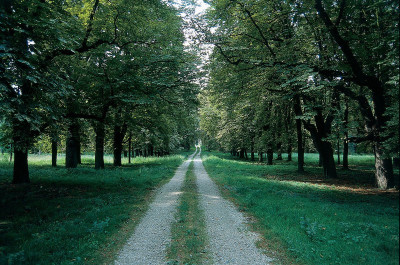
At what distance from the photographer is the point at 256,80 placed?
550 inches

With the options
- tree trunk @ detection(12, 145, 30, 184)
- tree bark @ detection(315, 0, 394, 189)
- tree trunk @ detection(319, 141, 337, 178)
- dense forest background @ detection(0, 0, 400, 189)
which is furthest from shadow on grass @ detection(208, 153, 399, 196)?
tree trunk @ detection(12, 145, 30, 184)

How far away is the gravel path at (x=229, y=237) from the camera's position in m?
5.01

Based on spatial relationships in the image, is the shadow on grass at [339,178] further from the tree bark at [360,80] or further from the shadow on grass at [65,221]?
the shadow on grass at [65,221]

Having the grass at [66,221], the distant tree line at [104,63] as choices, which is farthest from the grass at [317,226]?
the distant tree line at [104,63]

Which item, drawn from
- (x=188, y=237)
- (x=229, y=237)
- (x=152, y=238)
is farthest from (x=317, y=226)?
(x=152, y=238)

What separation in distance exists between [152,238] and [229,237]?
209cm

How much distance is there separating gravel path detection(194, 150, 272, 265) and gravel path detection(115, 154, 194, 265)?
120 centimetres

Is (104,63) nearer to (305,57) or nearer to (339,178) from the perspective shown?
(305,57)

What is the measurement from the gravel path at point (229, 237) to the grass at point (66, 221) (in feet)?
7.82

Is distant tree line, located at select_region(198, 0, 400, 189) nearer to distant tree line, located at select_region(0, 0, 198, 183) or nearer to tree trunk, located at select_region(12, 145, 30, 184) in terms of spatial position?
distant tree line, located at select_region(0, 0, 198, 183)

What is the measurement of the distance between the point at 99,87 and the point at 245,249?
989 cm

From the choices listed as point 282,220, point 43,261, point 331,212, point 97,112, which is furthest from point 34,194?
point 331,212

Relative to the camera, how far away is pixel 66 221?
684 cm

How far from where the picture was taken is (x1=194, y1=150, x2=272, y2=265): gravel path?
16.4ft
